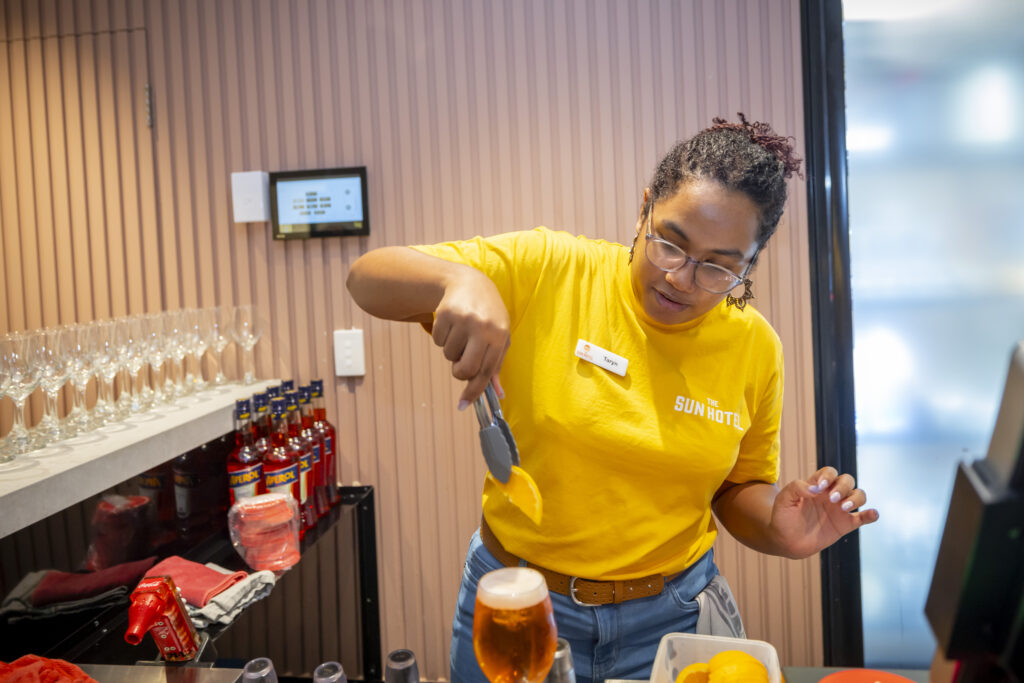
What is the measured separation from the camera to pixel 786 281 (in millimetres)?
2371

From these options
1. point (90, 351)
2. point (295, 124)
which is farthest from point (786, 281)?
point (90, 351)

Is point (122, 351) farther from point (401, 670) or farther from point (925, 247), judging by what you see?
point (925, 247)

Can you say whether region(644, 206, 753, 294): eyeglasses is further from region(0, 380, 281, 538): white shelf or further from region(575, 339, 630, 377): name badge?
region(0, 380, 281, 538): white shelf

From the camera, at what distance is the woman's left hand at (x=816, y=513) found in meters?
1.23

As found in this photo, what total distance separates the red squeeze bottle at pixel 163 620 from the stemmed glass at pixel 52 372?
522 millimetres

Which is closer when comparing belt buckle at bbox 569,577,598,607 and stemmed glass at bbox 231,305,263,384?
belt buckle at bbox 569,577,598,607

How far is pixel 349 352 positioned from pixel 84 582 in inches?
43.4

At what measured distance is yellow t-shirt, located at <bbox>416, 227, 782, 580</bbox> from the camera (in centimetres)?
131

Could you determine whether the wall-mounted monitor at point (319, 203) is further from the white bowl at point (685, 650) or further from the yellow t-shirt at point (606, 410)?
the white bowl at point (685, 650)

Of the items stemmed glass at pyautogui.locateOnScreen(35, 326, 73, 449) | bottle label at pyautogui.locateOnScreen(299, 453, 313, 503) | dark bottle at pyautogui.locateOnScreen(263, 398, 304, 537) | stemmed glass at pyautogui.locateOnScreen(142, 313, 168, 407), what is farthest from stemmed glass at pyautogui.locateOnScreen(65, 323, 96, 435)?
bottle label at pyautogui.locateOnScreen(299, 453, 313, 503)

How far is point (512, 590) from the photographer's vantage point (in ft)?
2.81

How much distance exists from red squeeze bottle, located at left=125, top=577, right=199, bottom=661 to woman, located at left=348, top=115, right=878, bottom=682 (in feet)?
1.90

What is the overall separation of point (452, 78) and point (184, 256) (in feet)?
3.84

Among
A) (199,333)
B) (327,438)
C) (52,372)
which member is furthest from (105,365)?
(327,438)
